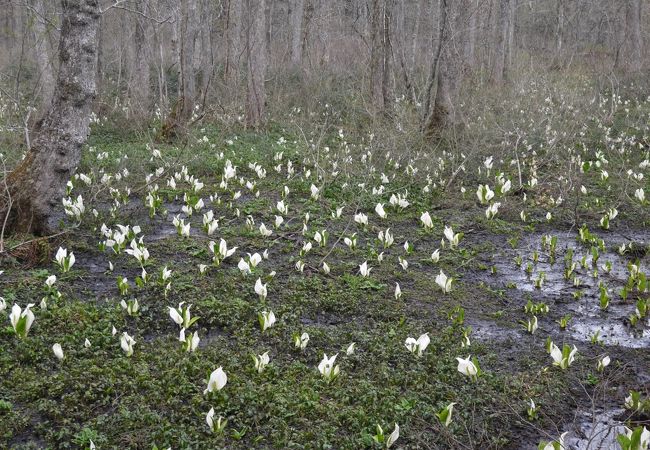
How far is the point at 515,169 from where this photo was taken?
979 centimetres

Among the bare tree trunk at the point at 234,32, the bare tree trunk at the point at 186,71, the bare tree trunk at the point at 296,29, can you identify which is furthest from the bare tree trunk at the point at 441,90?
the bare tree trunk at the point at 296,29

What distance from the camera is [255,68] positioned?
13.2 meters

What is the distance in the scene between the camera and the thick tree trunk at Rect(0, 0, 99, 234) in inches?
218

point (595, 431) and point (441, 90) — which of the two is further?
point (441, 90)

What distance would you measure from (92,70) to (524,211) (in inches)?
214

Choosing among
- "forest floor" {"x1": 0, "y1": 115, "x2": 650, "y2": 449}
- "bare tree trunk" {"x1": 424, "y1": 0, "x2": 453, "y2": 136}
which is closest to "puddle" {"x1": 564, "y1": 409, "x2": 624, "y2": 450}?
"forest floor" {"x1": 0, "y1": 115, "x2": 650, "y2": 449}

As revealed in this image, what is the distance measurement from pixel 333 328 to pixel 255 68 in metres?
9.85

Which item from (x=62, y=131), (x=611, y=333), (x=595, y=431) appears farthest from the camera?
(x=62, y=131)

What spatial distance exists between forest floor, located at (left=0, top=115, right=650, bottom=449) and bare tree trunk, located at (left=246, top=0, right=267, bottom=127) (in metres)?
5.37

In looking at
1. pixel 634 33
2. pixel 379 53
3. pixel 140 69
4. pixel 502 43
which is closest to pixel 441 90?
pixel 379 53

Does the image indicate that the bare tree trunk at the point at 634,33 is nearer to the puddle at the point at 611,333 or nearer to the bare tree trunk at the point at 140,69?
the bare tree trunk at the point at 140,69

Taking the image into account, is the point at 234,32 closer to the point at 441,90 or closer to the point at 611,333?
the point at 441,90

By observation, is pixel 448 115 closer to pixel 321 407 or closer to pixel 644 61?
pixel 321 407

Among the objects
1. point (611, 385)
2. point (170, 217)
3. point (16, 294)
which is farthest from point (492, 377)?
point (170, 217)
